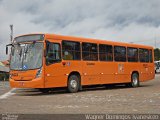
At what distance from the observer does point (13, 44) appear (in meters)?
21.1

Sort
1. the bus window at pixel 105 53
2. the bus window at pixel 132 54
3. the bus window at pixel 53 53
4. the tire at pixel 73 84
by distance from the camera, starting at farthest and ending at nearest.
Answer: the bus window at pixel 132 54 < the bus window at pixel 105 53 < the tire at pixel 73 84 < the bus window at pixel 53 53

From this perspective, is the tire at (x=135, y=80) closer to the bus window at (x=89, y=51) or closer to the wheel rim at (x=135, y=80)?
the wheel rim at (x=135, y=80)

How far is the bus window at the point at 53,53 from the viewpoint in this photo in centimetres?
1977

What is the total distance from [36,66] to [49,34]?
184cm

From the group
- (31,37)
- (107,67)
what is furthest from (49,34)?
(107,67)

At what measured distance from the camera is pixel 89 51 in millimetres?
22656

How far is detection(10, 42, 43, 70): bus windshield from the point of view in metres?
19.6

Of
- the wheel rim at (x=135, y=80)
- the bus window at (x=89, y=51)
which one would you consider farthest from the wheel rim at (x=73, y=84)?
the wheel rim at (x=135, y=80)

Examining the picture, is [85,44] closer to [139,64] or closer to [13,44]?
[13,44]

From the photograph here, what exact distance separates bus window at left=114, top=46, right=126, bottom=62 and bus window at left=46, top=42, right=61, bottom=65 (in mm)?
5889

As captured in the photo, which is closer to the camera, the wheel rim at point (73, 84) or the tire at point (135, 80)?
the wheel rim at point (73, 84)

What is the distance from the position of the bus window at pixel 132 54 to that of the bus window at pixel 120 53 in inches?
23.7

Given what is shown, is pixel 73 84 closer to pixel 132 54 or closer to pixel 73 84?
pixel 73 84

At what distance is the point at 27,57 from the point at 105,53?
6071 mm
